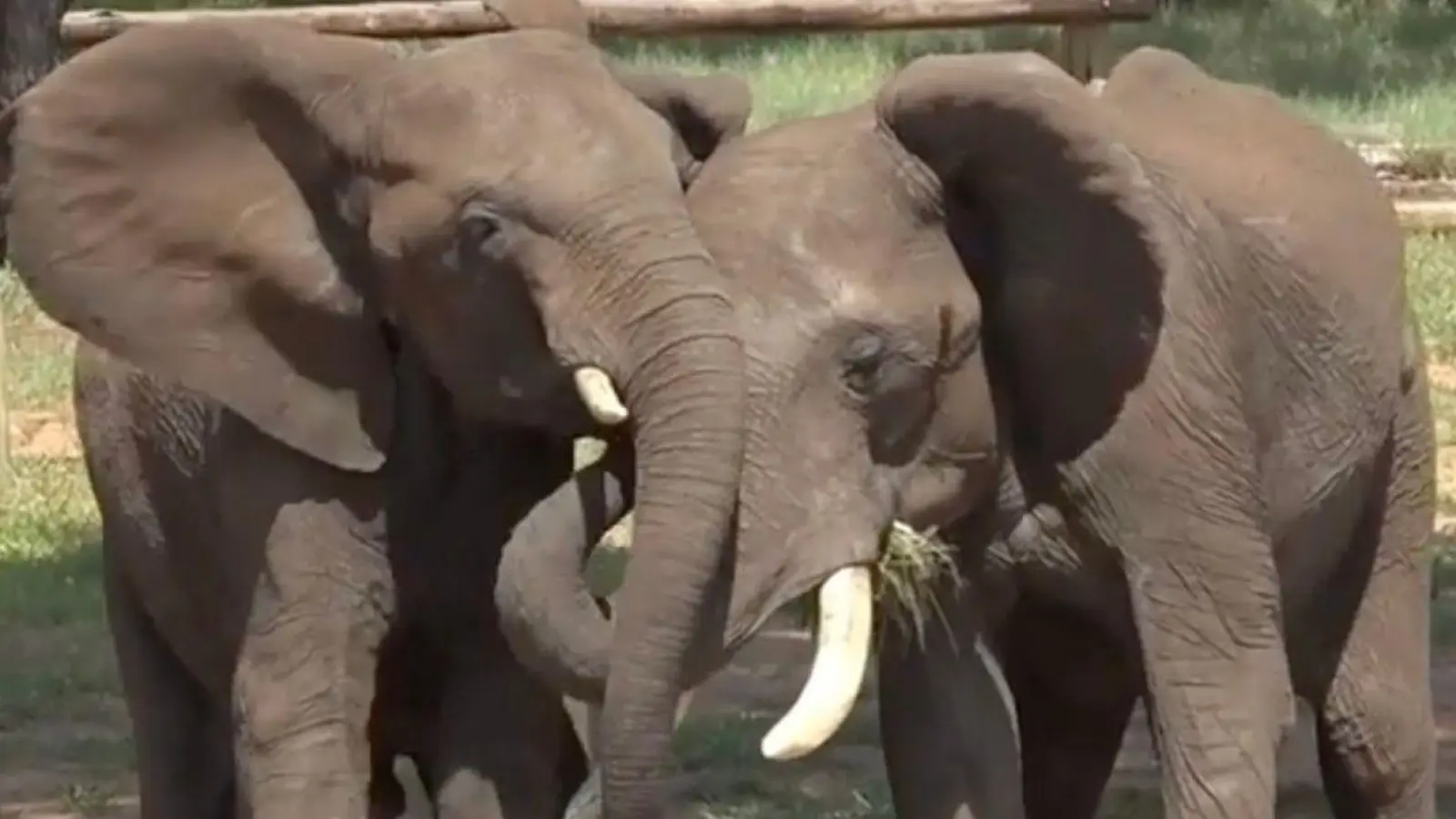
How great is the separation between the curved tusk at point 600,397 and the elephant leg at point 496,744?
2.59ft

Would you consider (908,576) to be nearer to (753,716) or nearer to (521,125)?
(521,125)

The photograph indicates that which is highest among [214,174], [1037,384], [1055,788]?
[214,174]

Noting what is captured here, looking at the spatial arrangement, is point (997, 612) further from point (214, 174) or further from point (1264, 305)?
point (214, 174)

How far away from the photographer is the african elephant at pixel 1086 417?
464 centimetres

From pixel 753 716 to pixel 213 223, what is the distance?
268cm

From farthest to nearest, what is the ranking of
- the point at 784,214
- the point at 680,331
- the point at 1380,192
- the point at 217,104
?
the point at 1380,192, the point at 217,104, the point at 784,214, the point at 680,331

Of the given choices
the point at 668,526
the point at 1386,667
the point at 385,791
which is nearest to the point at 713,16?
the point at 385,791

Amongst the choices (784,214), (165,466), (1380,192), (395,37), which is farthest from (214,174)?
(395,37)

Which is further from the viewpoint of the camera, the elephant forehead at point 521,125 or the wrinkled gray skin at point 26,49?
the wrinkled gray skin at point 26,49

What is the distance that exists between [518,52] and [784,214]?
0.43 meters

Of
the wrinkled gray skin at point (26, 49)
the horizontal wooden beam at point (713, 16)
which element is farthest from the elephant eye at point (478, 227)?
the wrinkled gray skin at point (26, 49)

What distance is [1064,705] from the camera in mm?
5664

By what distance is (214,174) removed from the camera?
5.12 m

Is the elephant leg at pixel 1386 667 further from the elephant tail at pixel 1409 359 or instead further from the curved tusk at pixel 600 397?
the curved tusk at pixel 600 397
